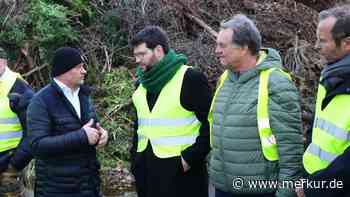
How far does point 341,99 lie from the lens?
9.25 feet

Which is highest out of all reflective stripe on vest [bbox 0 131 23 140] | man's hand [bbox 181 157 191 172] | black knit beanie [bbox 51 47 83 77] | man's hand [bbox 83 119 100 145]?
black knit beanie [bbox 51 47 83 77]

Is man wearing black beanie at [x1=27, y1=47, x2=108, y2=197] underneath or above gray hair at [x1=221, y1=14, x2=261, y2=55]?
underneath

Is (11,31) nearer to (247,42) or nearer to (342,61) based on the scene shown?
(247,42)

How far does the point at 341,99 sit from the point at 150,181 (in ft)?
5.84

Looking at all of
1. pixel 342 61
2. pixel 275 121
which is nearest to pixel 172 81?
pixel 275 121

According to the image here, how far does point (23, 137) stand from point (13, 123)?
0.16 metres

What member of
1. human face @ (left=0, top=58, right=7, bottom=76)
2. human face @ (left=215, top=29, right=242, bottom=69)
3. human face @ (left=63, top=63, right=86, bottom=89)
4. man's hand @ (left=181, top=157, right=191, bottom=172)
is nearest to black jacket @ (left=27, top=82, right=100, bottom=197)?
human face @ (left=63, top=63, right=86, bottom=89)

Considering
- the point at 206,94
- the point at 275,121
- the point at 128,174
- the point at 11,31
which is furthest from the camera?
the point at 11,31

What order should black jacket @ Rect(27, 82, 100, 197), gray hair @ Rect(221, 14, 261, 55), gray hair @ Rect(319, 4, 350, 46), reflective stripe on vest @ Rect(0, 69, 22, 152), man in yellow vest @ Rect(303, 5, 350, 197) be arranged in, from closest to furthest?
1. man in yellow vest @ Rect(303, 5, 350, 197)
2. gray hair @ Rect(319, 4, 350, 46)
3. gray hair @ Rect(221, 14, 261, 55)
4. black jacket @ Rect(27, 82, 100, 197)
5. reflective stripe on vest @ Rect(0, 69, 22, 152)

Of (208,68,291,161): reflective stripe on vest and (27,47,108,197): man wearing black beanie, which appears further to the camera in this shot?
(27,47,108,197): man wearing black beanie

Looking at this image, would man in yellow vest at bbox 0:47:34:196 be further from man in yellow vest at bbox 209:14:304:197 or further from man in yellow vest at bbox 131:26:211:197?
man in yellow vest at bbox 209:14:304:197

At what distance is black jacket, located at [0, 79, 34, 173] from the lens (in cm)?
462

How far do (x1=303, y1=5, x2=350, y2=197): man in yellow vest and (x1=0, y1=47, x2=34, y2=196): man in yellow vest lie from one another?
269 centimetres

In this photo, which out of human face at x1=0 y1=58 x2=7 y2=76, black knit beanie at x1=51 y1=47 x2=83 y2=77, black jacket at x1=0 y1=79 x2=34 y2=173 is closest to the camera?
black knit beanie at x1=51 y1=47 x2=83 y2=77
